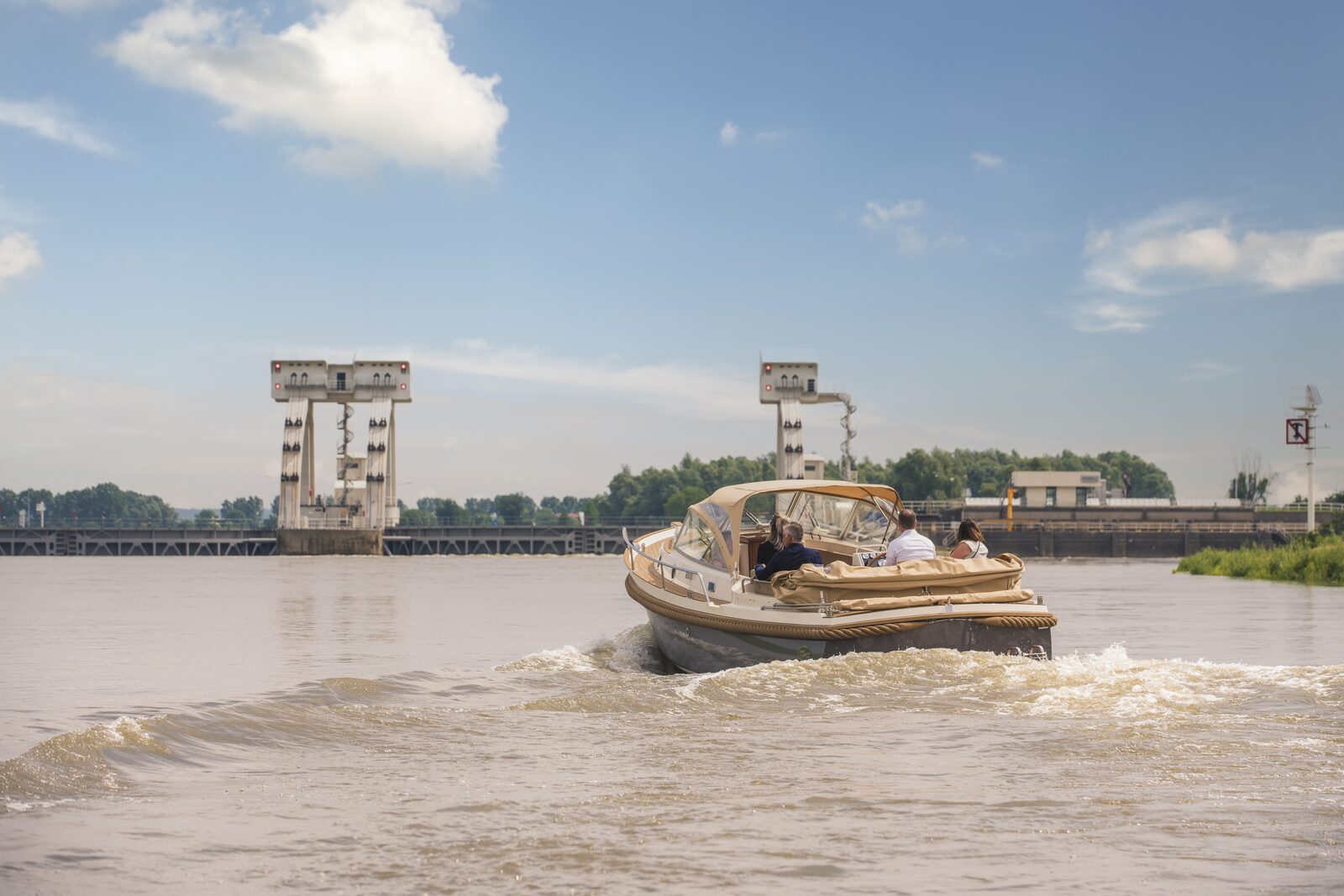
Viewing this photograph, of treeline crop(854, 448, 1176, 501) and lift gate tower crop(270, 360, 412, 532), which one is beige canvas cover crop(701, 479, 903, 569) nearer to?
lift gate tower crop(270, 360, 412, 532)

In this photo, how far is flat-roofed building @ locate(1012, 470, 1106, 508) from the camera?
10544 centimetres

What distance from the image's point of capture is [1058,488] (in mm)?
107562

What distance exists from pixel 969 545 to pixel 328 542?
2935 inches

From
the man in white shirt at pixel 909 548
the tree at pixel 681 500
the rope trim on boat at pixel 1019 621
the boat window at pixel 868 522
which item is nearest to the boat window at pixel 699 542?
the man in white shirt at pixel 909 548

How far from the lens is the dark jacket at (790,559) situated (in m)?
12.7

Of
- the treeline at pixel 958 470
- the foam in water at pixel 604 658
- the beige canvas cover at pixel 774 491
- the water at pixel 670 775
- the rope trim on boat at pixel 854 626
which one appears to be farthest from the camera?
the treeline at pixel 958 470

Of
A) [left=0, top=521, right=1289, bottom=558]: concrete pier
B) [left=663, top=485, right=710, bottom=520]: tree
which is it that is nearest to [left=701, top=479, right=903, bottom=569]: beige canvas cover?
[left=0, top=521, right=1289, bottom=558]: concrete pier

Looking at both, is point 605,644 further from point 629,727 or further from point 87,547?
point 87,547

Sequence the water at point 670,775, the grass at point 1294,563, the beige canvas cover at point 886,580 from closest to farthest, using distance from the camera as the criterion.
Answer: the water at point 670,775 → the beige canvas cover at point 886,580 → the grass at point 1294,563

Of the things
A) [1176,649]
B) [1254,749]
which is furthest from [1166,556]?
[1254,749]

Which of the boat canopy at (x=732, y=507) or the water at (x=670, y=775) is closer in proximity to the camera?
the water at (x=670, y=775)

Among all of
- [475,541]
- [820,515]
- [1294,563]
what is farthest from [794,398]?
[820,515]

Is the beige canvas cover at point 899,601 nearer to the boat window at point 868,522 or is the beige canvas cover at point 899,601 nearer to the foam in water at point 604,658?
the boat window at point 868,522

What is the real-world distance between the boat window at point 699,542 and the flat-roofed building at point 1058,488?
3558 inches
